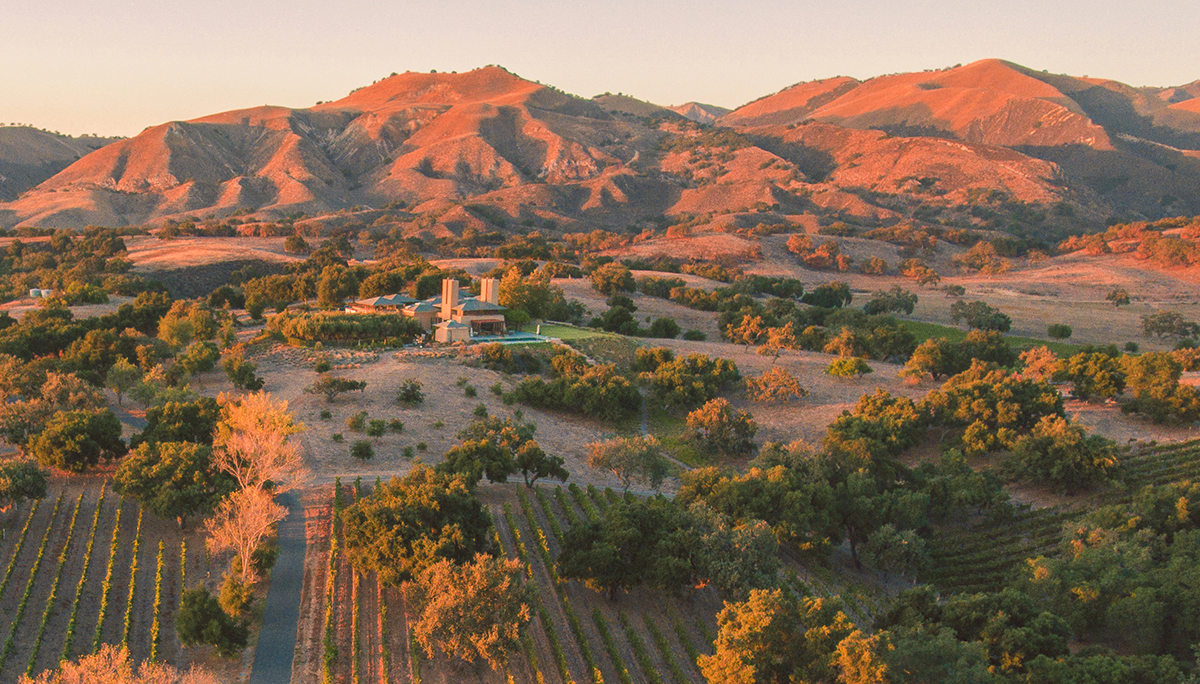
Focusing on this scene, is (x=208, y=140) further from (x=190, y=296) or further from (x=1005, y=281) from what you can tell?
(x=1005, y=281)

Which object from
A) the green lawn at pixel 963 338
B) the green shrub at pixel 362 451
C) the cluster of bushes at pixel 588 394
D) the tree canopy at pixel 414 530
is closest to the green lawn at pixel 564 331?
the cluster of bushes at pixel 588 394

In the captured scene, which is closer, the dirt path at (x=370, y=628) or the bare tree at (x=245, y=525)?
the dirt path at (x=370, y=628)

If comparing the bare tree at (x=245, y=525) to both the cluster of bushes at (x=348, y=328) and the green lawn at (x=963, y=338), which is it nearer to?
the cluster of bushes at (x=348, y=328)

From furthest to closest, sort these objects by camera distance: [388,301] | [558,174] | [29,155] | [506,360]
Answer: [558,174] → [29,155] → [388,301] → [506,360]

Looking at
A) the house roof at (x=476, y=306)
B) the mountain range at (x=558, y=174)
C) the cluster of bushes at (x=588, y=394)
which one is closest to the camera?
the cluster of bushes at (x=588, y=394)

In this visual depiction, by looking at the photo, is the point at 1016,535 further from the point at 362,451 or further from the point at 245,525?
the point at 245,525

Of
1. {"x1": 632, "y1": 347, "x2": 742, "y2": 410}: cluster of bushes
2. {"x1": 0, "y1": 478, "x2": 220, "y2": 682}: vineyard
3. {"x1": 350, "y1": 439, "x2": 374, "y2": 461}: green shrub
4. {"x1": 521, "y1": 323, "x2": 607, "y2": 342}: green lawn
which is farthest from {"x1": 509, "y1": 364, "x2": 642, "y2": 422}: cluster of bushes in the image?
{"x1": 0, "y1": 478, "x2": 220, "y2": 682}: vineyard

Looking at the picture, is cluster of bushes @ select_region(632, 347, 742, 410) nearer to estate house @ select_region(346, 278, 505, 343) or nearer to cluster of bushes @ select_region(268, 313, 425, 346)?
estate house @ select_region(346, 278, 505, 343)

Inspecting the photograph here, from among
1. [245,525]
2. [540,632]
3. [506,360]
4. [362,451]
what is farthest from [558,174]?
[540,632]
